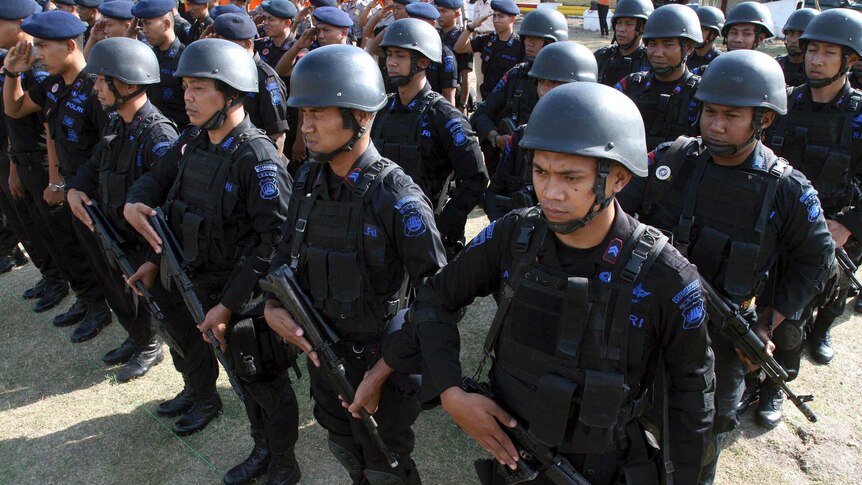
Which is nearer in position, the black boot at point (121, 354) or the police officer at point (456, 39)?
the black boot at point (121, 354)

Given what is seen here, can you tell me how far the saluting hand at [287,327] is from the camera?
10.2 ft

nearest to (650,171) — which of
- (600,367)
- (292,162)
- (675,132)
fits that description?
(600,367)

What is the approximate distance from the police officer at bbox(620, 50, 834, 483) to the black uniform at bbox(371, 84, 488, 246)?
1742 mm

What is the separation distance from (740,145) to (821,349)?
3.05 metres

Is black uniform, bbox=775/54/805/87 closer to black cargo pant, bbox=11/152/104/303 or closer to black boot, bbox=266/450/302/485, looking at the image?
black boot, bbox=266/450/302/485

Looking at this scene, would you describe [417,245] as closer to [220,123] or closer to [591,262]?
[591,262]

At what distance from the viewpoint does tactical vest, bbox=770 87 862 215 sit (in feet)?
15.7

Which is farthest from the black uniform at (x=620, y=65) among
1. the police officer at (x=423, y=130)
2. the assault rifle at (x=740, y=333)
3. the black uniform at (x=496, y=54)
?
the assault rifle at (x=740, y=333)

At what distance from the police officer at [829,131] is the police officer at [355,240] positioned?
10.3 feet

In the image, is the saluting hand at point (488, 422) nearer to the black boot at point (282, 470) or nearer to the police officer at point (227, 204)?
the police officer at point (227, 204)

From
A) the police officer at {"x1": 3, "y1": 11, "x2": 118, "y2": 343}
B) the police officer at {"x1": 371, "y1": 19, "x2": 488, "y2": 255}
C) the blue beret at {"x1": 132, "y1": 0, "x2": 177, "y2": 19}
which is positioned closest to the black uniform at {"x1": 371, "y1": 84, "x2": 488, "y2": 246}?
the police officer at {"x1": 371, "y1": 19, "x2": 488, "y2": 255}

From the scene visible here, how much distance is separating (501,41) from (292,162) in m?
3.53

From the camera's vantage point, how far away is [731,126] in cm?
346

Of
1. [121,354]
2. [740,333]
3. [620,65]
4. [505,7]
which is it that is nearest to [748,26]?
[620,65]
